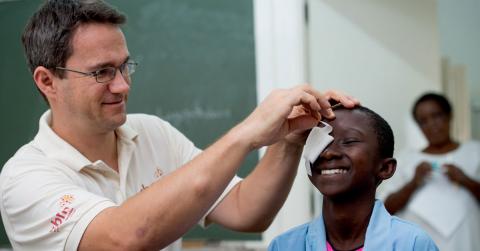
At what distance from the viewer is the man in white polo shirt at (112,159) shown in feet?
3.92

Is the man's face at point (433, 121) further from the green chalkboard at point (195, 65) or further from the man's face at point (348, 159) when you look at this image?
the man's face at point (348, 159)

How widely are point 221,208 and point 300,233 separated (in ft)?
1.20

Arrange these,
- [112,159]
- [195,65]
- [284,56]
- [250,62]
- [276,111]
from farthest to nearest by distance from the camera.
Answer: [195,65] → [250,62] → [284,56] → [112,159] → [276,111]

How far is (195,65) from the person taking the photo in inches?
118

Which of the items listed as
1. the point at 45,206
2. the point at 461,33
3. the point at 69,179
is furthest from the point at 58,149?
the point at 461,33

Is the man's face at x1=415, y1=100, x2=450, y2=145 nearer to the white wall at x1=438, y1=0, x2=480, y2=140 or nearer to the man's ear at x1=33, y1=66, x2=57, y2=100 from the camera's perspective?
the white wall at x1=438, y1=0, x2=480, y2=140

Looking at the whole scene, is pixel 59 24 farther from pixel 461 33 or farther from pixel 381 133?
pixel 461 33

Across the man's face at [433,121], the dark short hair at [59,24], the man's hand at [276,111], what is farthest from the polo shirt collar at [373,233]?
the man's face at [433,121]

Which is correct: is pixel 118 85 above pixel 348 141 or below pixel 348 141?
above

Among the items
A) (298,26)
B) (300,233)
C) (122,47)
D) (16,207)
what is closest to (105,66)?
(122,47)

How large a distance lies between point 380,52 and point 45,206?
214cm

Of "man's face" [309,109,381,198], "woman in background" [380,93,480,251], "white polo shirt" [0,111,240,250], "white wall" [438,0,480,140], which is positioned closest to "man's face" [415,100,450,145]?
"woman in background" [380,93,480,251]

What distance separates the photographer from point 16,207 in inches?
54.1

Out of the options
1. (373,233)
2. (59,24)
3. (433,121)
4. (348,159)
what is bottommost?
(433,121)
